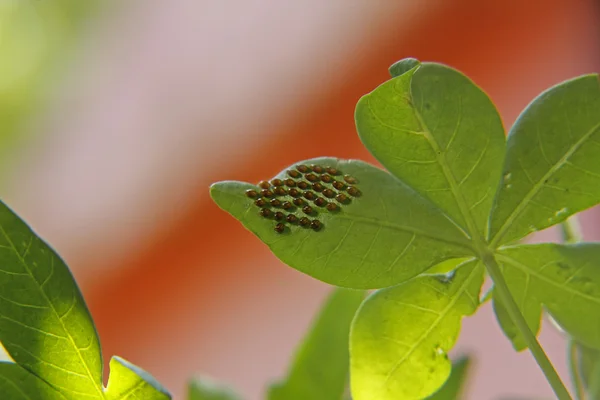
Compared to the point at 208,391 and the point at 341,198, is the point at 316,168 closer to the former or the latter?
the point at 341,198

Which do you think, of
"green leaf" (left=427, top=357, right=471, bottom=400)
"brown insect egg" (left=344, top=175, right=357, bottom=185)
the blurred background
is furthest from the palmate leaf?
the blurred background

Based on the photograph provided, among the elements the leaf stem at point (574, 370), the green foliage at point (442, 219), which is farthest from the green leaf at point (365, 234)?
the leaf stem at point (574, 370)

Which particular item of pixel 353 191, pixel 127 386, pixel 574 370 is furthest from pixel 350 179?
pixel 574 370

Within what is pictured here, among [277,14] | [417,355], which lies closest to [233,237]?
[277,14]

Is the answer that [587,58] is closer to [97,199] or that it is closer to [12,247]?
[97,199]

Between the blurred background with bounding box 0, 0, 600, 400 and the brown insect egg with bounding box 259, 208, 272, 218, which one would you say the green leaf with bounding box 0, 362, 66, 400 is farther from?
the blurred background with bounding box 0, 0, 600, 400

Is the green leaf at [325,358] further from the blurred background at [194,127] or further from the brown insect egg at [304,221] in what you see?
the blurred background at [194,127]
